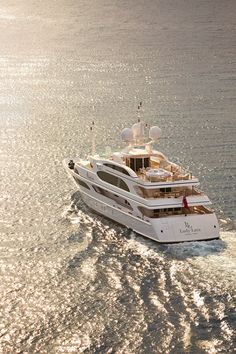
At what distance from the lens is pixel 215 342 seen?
1609 inches

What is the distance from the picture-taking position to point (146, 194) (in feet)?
188

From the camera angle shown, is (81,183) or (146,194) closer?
(146,194)

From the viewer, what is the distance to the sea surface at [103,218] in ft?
139

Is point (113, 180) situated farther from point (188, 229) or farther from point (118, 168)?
point (188, 229)

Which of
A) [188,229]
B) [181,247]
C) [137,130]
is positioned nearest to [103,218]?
[137,130]

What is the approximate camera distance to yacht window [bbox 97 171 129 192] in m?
58.8

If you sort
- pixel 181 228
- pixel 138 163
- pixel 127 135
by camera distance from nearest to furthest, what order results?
pixel 181 228
pixel 138 163
pixel 127 135

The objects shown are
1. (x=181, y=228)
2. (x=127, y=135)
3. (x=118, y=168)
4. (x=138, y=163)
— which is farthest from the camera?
(x=127, y=135)

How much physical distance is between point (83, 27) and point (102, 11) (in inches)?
1011

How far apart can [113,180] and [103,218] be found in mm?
2975

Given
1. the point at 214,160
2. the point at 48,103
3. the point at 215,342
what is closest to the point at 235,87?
A: the point at 48,103

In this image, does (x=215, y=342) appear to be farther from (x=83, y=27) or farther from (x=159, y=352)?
(x=83, y=27)

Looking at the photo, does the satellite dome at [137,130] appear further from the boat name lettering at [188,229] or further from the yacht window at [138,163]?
the boat name lettering at [188,229]

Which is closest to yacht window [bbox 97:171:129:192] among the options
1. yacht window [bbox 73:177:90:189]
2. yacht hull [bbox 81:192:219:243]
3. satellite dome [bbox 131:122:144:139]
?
yacht window [bbox 73:177:90:189]
